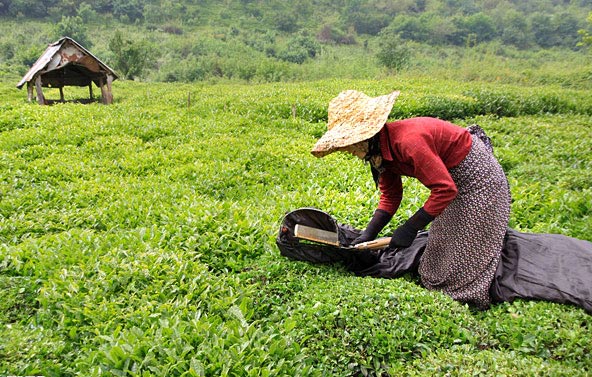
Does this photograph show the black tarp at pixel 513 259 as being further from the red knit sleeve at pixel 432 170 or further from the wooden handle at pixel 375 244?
the red knit sleeve at pixel 432 170

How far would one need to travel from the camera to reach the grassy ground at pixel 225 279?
2.65 metres

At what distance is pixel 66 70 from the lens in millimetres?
14984

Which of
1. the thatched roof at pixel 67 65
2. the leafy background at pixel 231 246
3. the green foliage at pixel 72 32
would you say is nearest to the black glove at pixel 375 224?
the leafy background at pixel 231 246

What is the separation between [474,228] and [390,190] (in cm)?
69

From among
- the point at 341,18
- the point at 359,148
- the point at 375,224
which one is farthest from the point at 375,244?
the point at 341,18

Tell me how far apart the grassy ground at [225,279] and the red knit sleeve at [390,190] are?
622mm

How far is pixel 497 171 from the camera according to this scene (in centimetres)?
323

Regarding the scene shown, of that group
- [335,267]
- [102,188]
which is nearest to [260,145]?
[102,188]

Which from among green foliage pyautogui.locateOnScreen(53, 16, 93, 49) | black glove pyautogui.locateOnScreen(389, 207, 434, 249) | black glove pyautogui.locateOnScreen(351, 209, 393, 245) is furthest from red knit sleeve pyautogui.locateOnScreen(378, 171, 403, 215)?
green foliage pyautogui.locateOnScreen(53, 16, 93, 49)

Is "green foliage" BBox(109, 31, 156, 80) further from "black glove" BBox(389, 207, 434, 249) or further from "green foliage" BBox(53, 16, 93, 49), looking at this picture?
"black glove" BBox(389, 207, 434, 249)

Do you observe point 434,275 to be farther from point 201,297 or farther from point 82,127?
point 82,127

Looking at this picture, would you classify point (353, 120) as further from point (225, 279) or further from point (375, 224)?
point (225, 279)

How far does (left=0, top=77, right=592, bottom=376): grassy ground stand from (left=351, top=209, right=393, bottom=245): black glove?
378 millimetres

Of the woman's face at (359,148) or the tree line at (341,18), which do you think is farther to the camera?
the tree line at (341,18)
